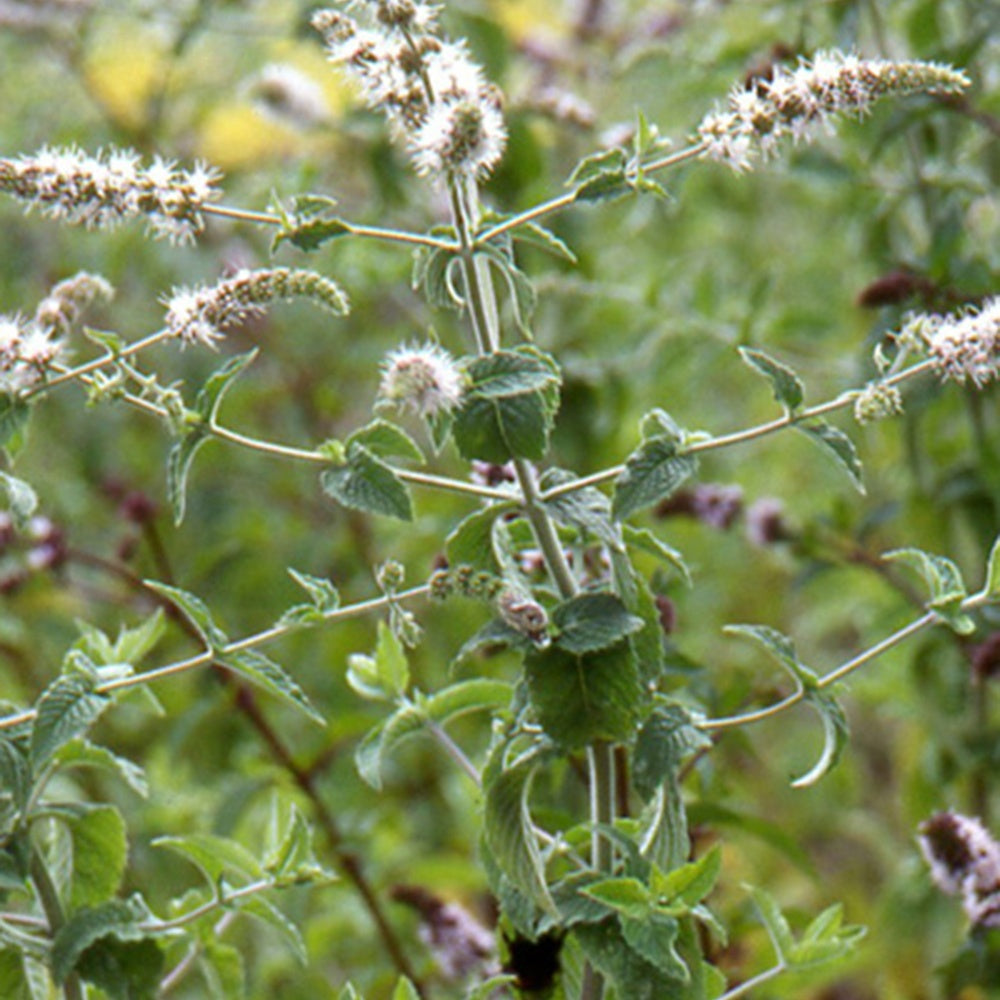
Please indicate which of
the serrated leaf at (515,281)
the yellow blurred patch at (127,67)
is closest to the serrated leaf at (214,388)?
the serrated leaf at (515,281)

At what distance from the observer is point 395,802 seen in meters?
1.75

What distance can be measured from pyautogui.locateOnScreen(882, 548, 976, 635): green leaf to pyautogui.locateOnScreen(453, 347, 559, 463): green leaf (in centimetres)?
16

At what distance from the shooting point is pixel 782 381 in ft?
2.13

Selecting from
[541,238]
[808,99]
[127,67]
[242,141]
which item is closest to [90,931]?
[541,238]

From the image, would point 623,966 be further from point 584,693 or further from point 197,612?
point 197,612

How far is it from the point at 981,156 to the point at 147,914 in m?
0.99

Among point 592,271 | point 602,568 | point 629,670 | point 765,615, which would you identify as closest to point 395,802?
point 765,615

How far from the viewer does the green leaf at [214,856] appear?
2.55 ft

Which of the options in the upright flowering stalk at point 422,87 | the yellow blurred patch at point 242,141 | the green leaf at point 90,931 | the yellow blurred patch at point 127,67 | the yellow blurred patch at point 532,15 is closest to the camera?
the upright flowering stalk at point 422,87

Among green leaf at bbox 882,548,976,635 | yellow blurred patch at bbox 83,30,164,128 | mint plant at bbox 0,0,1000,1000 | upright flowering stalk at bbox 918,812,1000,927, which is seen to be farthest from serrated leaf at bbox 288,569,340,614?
yellow blurred patch at bbox 83,30,164,128

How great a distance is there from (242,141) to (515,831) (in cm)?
176

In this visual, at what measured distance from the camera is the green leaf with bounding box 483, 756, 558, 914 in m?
0.65

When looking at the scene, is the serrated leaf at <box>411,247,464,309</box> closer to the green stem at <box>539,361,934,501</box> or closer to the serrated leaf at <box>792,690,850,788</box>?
the green stem at <box>539,361,934,501</box>

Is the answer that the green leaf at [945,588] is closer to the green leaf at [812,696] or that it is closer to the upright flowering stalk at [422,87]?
the green leaf at [812,696]
